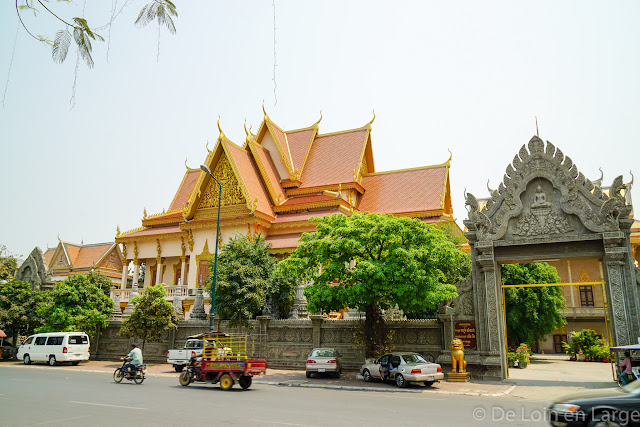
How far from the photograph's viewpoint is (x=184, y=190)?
35719 millimetres

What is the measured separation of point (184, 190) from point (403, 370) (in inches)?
1044

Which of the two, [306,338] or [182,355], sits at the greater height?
[306,338]

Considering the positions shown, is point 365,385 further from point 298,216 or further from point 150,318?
point 298,216

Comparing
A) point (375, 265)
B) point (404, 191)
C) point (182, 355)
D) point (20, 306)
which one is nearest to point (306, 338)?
point (182, 355)

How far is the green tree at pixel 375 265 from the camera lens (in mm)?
14031

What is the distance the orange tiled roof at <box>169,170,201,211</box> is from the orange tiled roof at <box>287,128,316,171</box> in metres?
7.70

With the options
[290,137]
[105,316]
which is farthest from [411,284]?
[290,137]

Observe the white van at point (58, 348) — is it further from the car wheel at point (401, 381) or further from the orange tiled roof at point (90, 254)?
the orange tiled roof at point (90, 254)

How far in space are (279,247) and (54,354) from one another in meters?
11.7

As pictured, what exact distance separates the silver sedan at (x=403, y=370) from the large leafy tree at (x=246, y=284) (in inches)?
246

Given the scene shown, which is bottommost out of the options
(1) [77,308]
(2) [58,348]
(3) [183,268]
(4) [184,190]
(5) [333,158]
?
(2) [58,348]

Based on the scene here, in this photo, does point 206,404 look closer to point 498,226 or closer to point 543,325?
point 498,226

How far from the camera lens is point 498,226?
49.2 ft

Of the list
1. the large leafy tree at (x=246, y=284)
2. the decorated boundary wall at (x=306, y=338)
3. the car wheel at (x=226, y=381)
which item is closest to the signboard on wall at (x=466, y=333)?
the decorated boundary wall at (x=306, y=338)
